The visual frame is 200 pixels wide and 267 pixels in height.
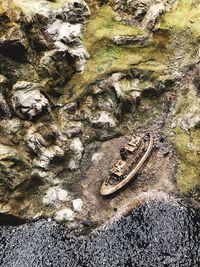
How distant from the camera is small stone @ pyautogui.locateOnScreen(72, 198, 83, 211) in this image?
3362 centimetres

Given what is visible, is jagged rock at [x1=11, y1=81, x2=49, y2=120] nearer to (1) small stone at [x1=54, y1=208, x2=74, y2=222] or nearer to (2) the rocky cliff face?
(2) the rocky cliff face

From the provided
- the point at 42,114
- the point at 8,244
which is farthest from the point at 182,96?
the point at 8,244

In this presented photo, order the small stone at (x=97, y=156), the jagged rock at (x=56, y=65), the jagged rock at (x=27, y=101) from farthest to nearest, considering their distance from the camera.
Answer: the jagged rock at (x=56, y=65) → the small stone at (x=97, y=156) → the jagged rock at (x=27, y=101)

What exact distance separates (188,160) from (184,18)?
57.3 feet

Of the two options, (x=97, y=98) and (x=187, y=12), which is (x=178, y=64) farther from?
(x=97, y=98)

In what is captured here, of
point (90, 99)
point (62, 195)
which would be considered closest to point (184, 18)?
point (90, 99)

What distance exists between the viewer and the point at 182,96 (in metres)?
40.0

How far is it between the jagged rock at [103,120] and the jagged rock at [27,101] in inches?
205

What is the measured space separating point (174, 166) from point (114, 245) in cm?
993

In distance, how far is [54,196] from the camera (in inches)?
1352

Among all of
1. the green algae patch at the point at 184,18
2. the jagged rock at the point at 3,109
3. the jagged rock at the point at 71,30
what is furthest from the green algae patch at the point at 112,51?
the jagged rock at the point at 3,109

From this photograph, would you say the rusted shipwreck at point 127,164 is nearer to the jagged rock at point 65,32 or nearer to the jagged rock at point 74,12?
the jagged rock at point 65,32

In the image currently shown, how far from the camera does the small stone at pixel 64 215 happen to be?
32.9 meters

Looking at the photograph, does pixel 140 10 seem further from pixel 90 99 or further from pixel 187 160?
pixel 187 160
